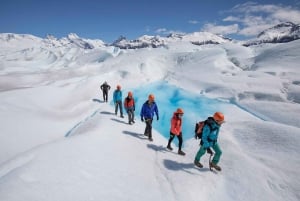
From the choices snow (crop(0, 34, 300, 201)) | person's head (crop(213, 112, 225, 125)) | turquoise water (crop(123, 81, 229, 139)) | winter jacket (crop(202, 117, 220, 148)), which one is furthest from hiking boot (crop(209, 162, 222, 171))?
turquoise water (crop(123, 81, 229, 139))

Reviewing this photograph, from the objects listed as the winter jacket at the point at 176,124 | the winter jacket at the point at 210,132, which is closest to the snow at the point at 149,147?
the winter jacket at the point at 176,124

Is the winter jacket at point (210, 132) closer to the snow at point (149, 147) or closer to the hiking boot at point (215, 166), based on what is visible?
the hiking boot at point (215, 166)

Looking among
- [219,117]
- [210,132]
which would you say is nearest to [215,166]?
[210,132]

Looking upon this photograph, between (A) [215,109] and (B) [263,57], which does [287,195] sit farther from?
(B) [263,57]

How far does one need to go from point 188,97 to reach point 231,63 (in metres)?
13.7

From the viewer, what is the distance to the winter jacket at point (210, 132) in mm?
7403

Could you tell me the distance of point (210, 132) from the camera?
746 centimetres

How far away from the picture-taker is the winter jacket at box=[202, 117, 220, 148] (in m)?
7.40

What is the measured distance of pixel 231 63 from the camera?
34.9m

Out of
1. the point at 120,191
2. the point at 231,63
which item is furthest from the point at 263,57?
the point at 120,191

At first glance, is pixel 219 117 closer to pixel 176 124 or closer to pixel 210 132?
pixel 210 132

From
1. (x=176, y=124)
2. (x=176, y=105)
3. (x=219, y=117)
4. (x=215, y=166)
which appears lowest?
(x=176, y=105)

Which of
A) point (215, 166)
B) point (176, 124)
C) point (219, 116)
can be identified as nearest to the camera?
point (219, 116)

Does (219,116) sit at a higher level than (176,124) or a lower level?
higher
